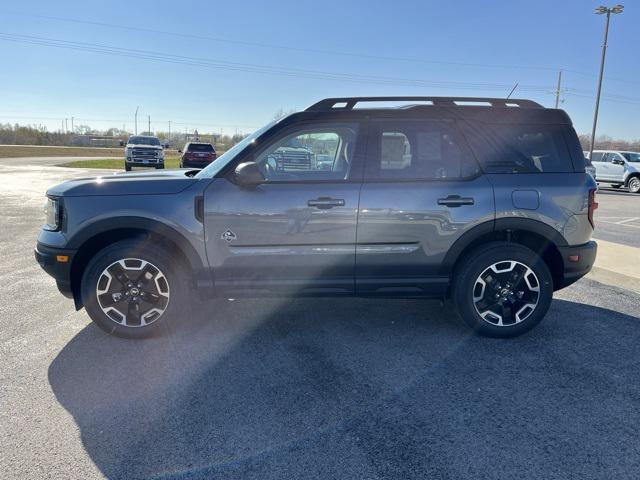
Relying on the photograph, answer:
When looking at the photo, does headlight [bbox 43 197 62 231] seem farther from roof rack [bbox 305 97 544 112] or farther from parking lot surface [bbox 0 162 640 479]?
roof rack [bbox 305 97 544 112]

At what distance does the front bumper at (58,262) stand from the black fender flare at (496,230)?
3129mm

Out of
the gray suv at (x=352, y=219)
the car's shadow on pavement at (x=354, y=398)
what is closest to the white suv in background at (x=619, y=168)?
the car's shadow on pavement at (x=354, y=398)

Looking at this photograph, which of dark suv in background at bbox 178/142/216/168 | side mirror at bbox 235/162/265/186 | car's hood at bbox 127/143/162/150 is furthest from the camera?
car's hood at bbox 127/143/162/150

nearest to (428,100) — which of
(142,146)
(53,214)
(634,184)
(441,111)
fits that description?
(441,111)

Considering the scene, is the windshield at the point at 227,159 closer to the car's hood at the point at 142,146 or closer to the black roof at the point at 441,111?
the black roof at the point at 441,111

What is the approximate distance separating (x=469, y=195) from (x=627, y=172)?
69.0ft

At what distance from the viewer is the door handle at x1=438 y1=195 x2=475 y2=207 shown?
3953 millimetres

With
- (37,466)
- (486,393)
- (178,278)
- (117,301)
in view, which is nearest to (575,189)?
(486,393)

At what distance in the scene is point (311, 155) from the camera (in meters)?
4.14

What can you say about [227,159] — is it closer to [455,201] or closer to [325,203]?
[325,203]

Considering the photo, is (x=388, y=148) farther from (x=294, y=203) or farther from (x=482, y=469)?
(x=482, y=469)

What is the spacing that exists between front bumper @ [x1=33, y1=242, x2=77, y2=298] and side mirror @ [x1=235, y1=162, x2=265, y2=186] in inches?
59.4

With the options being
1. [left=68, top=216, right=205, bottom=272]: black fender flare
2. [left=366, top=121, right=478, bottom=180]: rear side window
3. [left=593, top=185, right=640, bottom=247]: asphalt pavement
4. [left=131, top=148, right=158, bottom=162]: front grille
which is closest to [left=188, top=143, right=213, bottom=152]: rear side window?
[left=131, top=148, right=158, bottom=162]: front grille

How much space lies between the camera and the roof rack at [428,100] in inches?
160
